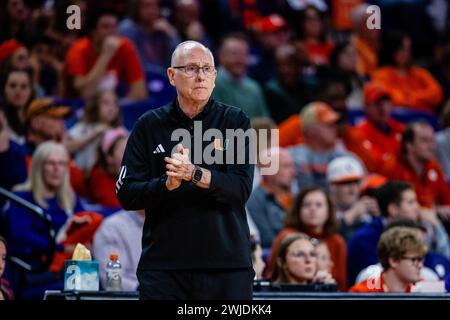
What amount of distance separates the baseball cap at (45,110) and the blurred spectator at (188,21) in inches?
85.1

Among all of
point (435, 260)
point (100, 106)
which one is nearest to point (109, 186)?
point (100, 106)

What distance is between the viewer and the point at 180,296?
402cm

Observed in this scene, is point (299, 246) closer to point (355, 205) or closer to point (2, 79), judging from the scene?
point (355, 205)

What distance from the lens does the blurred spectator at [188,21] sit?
9711 mm

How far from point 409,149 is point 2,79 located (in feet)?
10.4

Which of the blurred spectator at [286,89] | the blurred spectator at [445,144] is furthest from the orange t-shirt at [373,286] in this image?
the blurred spectator at [286,89]

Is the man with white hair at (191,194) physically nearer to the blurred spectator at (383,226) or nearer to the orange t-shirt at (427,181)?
the blurred spectator at (383,226)

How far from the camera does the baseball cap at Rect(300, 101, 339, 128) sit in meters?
8.72

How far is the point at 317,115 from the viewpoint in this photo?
876cm

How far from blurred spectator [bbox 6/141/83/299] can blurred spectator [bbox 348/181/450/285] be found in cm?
184

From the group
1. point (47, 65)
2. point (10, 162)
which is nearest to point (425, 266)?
point (10, 162)
